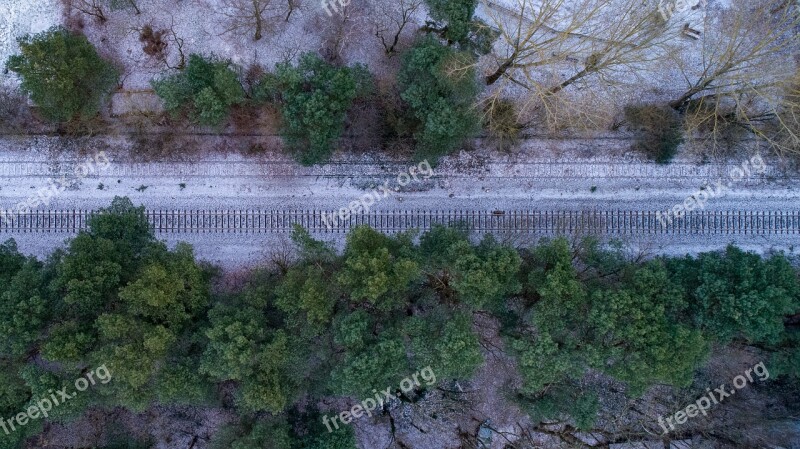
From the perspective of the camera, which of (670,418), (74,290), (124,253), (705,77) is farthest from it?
(670,418)

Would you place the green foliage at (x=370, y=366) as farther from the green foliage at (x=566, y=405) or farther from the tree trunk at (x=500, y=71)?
the tree trunk at (x=500, y=71)

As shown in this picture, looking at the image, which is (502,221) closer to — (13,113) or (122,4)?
(122,4)

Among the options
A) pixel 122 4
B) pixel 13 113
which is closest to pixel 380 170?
pixel 122 4

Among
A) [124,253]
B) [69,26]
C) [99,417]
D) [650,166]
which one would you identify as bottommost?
[99,417]

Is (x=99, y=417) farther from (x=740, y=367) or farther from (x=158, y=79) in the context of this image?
(x=740, y=367)

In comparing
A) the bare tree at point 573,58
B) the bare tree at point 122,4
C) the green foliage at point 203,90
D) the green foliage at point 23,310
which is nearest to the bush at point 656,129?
the bare tree at point 573,58

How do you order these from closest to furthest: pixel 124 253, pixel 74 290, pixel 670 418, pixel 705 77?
1. pixel 74 290
2. pixel 124 253
3. pixel 705 77
4. pixel 670 418

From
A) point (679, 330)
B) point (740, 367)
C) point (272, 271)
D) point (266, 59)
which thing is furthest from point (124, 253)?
point (740, 367)
